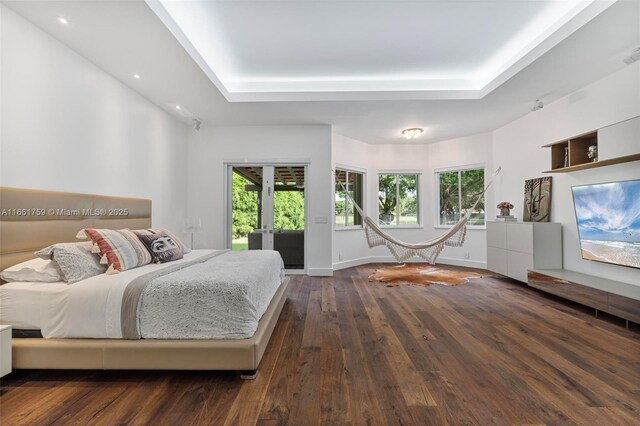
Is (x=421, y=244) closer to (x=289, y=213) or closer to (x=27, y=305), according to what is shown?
(x=289, y=213)

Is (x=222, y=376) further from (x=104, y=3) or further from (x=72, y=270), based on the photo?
(x=104, y=3)

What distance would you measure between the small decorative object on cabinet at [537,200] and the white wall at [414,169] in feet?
3.01

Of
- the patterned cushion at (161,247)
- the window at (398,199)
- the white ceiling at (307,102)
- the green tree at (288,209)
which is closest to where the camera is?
the white ceiling at (307,102)

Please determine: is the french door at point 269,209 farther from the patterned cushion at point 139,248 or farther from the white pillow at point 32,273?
the white pillow at point 32,273

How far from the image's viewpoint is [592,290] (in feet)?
9.50

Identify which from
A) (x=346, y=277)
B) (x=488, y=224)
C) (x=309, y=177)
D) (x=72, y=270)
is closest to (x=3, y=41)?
(x=72, y=270)

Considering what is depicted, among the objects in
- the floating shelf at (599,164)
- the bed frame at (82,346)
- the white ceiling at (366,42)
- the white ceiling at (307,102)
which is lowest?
the bed frame at (82,346)

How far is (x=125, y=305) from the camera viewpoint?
1.76m

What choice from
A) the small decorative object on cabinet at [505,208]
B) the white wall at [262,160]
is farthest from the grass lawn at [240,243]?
the small decorative object on cabinet at [505,208]

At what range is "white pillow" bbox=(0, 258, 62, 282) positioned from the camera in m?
1.85

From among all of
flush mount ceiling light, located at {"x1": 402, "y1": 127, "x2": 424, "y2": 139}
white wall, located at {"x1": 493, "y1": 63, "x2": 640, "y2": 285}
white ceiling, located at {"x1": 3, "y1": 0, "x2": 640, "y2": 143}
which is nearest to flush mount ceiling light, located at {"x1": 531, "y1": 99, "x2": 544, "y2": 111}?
white ceiling, located at {"x1": 3, "y1": 0, "x2": 640, "y2": 143}

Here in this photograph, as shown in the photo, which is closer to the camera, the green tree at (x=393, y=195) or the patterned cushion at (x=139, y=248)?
the patterned cushion at (x=139, y=248)

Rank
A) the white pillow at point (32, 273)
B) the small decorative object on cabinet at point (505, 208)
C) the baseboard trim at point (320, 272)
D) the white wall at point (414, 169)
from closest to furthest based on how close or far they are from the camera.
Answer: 1. the white pillow at point (32, 273)
2. the small decorative object on cabinet at point (505, 208)
3. the baseboard trim at point (320, 272)
4. the white wall at point (414, 169)

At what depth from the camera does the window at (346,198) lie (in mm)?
5484
